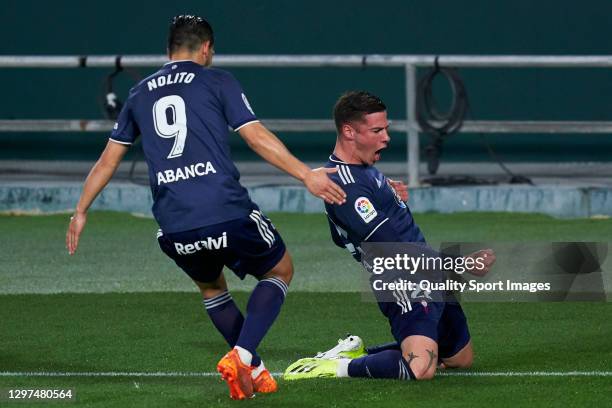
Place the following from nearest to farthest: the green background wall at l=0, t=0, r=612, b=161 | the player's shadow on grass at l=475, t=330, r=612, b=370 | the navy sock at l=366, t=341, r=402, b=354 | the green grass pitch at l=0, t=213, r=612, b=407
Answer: the green grass pitch at l=0, t=213, r=612, b=407
the navy sock at l=366, t=341, r=402, b=354
the player's shadow on grass at l=475, t=330, r=612, b=370
the green background wall at l=0, t=0, r=612, b=161

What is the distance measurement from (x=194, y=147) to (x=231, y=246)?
Result: 47 centimetres

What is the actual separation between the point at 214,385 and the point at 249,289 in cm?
328

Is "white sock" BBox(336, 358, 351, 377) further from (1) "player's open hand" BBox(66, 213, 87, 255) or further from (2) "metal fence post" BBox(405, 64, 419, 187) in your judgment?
(2) "metal fence post" BBox(405, 64, 419, 187)

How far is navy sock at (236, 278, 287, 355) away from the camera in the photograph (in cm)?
673

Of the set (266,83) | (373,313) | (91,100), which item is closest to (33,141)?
(91,100)

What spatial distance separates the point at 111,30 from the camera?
17.2m

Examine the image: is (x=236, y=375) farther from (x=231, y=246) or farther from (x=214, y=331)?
(x=214, y=331)

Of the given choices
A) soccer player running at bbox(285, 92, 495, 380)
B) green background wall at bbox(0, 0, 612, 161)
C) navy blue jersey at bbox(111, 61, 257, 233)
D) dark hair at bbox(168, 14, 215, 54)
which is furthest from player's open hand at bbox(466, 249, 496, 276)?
green background wall at bbox(0, 0, 612, 161)

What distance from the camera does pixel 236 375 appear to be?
653 cm

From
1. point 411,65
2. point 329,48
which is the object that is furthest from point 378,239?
point 329,48

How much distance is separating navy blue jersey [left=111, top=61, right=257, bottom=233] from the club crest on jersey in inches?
23.5

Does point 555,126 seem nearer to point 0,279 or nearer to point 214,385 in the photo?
point 0,279

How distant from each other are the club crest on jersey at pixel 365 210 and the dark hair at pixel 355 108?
39cm

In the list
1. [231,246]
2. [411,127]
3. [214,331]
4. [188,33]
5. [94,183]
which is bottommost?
[214,331]
